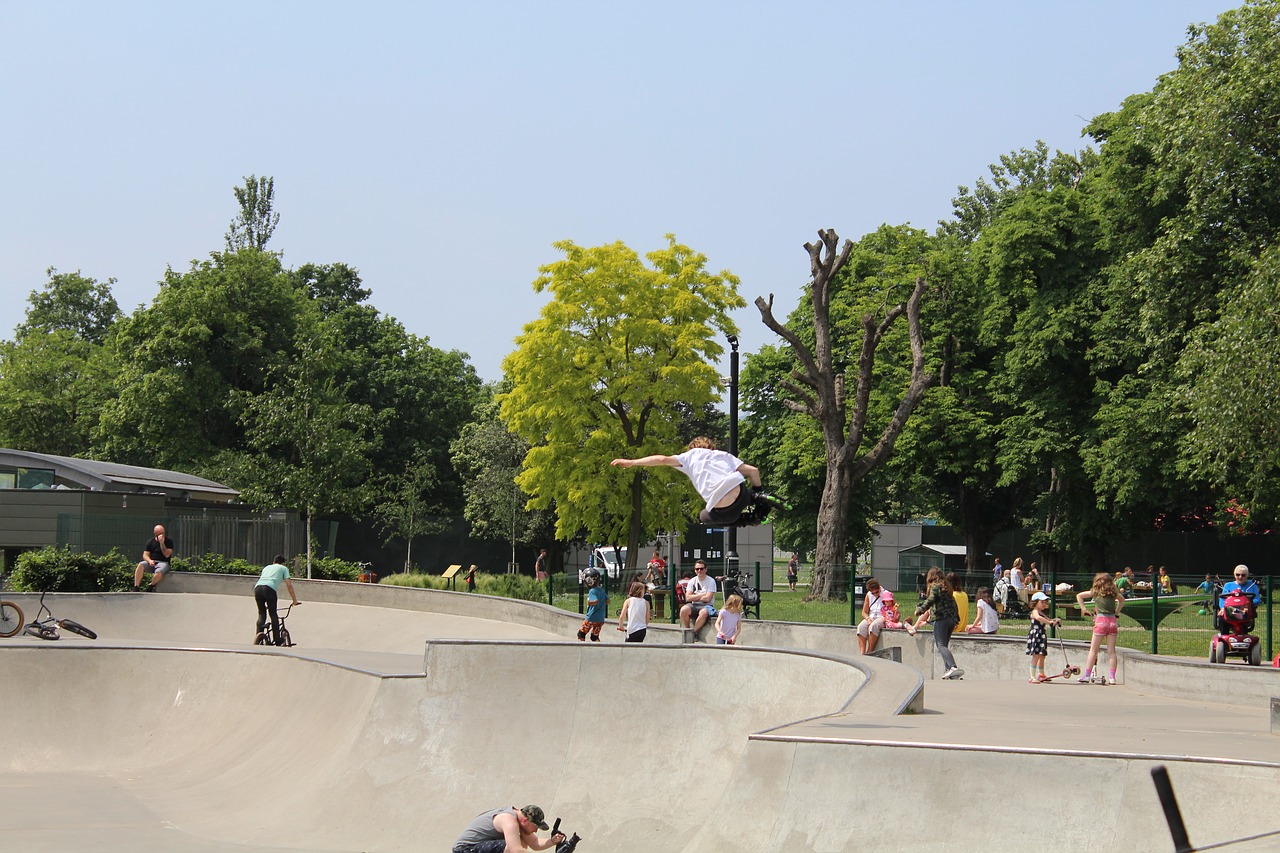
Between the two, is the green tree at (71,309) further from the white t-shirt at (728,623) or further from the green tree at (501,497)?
the white t-shirt at (728,623)

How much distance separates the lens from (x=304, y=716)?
13.6m

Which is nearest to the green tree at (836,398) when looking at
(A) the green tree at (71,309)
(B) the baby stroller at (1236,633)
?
(B) the baby stroller at (1236,633)

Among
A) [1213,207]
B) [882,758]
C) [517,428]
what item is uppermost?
[1213,207]

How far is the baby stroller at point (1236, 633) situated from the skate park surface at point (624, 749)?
82cm

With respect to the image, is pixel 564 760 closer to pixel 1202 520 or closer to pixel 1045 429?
pixel 1045 429

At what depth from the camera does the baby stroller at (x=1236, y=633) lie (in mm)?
15602

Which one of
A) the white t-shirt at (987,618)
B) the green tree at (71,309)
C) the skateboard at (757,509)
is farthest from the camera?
the green tree at (71,309)

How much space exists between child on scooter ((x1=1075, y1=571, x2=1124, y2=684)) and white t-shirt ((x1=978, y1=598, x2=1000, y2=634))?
2.09 metres

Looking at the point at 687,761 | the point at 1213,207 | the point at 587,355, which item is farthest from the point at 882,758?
the point at 587,355

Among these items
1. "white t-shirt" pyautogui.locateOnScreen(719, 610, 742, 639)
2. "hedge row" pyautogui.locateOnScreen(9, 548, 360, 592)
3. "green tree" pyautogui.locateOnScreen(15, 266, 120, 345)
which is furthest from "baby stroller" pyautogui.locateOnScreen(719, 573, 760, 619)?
"green tree" pyautogui.locateOnScreen(15, 266, 120, 345)

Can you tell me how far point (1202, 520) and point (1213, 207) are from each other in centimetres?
1702

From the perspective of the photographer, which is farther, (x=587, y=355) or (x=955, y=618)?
(x=587, y=355)

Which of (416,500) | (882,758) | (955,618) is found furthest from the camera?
(416,500)

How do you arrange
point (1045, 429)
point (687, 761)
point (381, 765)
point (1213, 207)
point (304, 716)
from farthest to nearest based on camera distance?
1. point (1045, 429)
2. point (1213, 207)
3. point (304, 716)
4. point (381, 765)
5. point (687, 761)
